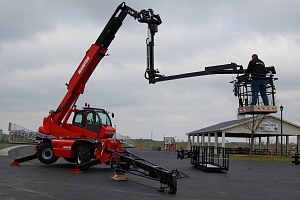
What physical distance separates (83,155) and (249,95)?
886 centimetres

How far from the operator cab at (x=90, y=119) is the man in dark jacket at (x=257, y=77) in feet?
31.2

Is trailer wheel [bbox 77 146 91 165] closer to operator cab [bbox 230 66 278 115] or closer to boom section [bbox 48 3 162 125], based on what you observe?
boom section [bbox 48 3 162 125]

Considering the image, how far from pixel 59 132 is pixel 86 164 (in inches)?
114

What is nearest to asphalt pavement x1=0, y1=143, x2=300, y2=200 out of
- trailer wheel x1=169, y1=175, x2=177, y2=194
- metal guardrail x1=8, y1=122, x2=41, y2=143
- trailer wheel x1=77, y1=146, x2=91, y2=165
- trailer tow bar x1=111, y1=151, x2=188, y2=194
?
trailer wheel x1=169, y1=175, x2=177, y2=194

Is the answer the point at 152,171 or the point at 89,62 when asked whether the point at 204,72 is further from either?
the point at 89,62

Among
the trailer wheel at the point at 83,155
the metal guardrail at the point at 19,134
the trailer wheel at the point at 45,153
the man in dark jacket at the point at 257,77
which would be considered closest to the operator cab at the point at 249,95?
the man in dark jacket at the point at 257,77

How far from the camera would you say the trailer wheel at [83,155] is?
15.6 m

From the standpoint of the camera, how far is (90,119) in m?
16.9

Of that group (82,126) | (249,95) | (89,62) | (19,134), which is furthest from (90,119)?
(19,134)

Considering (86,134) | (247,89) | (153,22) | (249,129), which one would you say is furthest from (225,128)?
(247,89)

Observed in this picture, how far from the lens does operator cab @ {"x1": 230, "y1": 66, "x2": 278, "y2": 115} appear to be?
27.6ft

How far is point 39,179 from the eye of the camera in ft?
40.2

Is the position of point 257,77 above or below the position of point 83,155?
above

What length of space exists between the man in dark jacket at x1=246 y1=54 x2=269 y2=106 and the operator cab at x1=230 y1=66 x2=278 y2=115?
12cm
